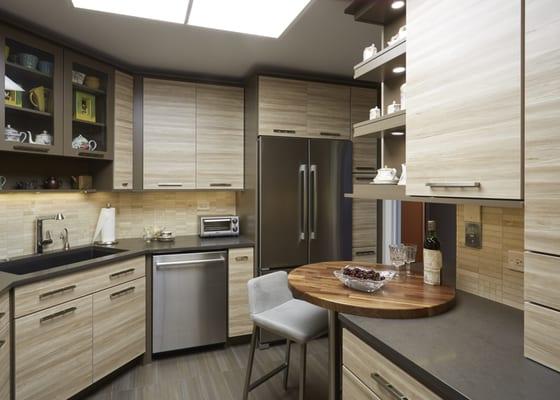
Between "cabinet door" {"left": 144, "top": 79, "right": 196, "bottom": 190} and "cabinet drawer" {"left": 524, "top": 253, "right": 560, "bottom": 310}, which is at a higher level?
"cabinet door" {"left": 144, "top": 79, "right": 196, "bottom": 190}

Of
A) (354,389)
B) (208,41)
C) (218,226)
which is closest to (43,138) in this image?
(208,41)

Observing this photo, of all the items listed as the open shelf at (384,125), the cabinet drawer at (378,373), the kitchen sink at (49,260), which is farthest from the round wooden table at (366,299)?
the kitchen sink at (49,260)

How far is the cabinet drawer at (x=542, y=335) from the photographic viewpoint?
89 centimetres

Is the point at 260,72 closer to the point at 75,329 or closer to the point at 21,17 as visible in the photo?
the point at 21,17

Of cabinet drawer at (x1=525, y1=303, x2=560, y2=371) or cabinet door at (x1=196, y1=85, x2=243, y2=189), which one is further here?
cabinet door at (x1=196, y1=85, x2=243, y2=189)

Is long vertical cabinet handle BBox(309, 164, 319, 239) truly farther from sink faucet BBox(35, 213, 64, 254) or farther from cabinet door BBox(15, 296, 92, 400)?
sink faucet BBox(35, 213, 64, 254)

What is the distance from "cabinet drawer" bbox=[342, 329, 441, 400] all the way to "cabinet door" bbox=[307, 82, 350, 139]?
2244 mm

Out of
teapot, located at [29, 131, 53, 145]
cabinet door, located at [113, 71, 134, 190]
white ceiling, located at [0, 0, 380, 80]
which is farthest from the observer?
cabinet door, located at [113, 71, 134, 190]

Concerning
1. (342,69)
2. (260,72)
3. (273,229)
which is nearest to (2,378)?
(273,229)

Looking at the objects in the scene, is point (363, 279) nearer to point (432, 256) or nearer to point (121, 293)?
point (432, 256)

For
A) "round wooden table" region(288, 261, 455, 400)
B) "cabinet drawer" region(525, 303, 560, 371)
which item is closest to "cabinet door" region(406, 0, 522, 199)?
"cabinet drawer" region(525, 303, 560, 371)

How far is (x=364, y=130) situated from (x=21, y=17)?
7.16 feet

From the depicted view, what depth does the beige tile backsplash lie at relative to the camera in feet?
7.98

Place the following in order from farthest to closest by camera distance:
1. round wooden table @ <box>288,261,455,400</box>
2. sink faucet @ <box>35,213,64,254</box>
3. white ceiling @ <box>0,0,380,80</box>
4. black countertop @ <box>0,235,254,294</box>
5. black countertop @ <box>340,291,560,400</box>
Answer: sink faucet @ <box>35,213,64,254</box>, white ceiling @ <box>0,0,380,80</box>, black countertop @ <box>0,235,254,294</box>, round wooden table @ <box>288,261,455,400</box>, black countertop @ <box>340,291,560,400</box>
